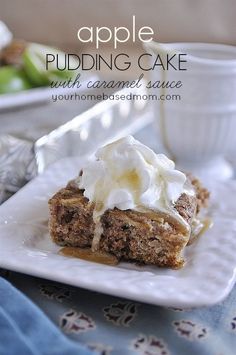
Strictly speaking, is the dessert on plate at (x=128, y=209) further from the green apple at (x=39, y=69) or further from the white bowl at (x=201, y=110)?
the green apple at (x=39, y=69)

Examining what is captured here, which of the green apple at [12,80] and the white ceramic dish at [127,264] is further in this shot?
the green apple at [12,80]

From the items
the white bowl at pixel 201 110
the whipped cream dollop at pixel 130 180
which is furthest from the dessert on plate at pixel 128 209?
the white bowl at pixel 201 110

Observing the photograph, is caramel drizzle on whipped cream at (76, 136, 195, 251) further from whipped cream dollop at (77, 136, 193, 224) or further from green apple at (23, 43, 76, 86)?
green apple at (23, 43, 76, 86)

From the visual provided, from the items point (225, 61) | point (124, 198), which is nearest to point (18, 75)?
point (225, 61)

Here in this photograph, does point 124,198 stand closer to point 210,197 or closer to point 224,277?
point 224,277

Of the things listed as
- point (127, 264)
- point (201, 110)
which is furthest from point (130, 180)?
point (201, 110)
